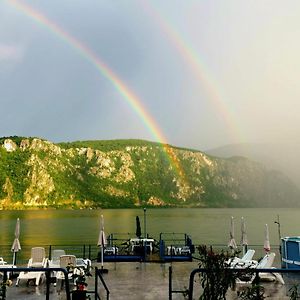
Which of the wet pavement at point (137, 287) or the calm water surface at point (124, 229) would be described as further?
the calm water surface at point (124, 229)

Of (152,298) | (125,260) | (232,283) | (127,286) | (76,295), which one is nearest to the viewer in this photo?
(232,283)

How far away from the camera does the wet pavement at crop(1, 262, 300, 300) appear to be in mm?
12078

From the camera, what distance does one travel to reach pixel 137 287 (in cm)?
1354

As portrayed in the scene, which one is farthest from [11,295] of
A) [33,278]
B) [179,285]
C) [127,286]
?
[179,285]

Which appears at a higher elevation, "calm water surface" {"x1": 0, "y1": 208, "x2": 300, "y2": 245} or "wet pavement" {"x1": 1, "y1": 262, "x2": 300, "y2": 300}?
"calm water surface" {"x1": 0, "y1": 208, "x2": 300, "y2": 245}

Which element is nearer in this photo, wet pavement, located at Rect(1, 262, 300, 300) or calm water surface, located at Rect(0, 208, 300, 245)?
wet pavement, located at Rect(1, 262, 300, 300)

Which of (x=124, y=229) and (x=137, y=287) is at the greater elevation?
(x=124, y=229)

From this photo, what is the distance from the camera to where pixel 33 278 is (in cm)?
1391

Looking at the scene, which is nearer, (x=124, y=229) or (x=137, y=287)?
(x=137, y=287)

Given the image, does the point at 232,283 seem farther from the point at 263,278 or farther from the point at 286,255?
the point at 286,255

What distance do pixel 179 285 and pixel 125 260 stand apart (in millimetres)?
7082

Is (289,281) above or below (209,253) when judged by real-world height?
below

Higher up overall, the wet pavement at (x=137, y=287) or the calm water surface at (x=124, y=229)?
the calm water surface at (x=124, y=229)

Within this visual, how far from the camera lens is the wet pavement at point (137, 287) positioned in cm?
1208
